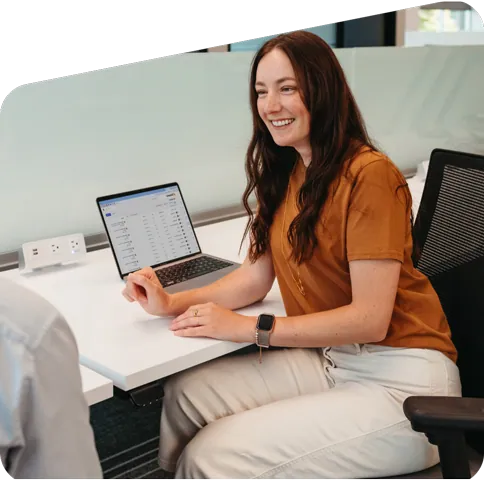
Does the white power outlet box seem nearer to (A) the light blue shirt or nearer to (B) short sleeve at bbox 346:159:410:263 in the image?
(B) short sleeve at bbox 346:159:410:263

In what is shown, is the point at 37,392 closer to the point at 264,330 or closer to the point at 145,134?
the point at 264,330

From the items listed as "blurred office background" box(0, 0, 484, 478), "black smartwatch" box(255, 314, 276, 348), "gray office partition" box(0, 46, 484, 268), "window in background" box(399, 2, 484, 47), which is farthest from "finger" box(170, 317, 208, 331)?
"window in background" box(399, 2, 484, 47)

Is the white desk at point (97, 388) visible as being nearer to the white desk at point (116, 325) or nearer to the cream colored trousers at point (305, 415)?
the white desk at point (116, 325)

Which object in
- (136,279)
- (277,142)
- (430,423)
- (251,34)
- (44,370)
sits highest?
(251,34)

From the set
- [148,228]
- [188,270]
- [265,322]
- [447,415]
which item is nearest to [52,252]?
[148,228]

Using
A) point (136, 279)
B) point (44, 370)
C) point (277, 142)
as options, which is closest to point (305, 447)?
point (136, 279)

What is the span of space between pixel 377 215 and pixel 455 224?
257 mm

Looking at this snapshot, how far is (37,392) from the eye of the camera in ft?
2.07

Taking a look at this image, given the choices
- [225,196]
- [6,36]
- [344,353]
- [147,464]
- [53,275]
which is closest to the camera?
[6,36]

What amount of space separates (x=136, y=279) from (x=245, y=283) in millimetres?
254

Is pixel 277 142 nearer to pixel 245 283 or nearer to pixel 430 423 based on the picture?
pixel 245 283

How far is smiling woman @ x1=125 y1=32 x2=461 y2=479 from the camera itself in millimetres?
1250

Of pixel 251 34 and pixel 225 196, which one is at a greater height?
pixel 251 34

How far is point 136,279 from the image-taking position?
1449 millimetres
